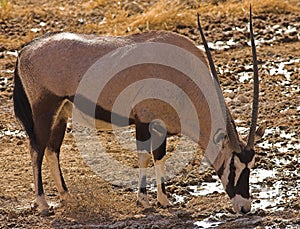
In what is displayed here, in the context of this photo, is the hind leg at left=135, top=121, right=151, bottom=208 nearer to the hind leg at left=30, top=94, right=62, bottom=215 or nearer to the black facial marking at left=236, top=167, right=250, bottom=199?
the hind leg at left=30, top=94, right=62, bottom=215

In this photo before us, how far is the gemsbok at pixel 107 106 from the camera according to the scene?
29.1ft

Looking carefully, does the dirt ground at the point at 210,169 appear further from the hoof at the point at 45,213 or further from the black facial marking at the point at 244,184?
the black facial marking at the point at 244,184

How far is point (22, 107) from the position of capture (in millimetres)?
9500

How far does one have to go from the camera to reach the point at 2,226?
8938 millimetres

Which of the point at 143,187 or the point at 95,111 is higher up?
the point at 95,111

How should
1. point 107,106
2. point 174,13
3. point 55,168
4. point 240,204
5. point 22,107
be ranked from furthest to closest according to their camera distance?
point 174,13 < point 55,168 < point 22,107 < point 107,106 < point 240,204

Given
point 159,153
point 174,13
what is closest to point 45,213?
point 159,153

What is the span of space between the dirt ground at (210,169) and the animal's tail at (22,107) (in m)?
0.75

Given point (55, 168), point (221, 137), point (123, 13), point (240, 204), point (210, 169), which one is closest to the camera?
point (240, 204)

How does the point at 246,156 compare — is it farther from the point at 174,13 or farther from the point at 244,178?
the point at 174,13

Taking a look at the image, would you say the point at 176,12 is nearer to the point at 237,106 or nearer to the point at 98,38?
the point at 237,106

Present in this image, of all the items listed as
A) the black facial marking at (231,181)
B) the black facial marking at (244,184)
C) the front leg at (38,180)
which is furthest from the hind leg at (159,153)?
the front leg at (38,180)

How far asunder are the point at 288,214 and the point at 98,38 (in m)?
2.46

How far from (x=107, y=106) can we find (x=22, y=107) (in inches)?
34.3
